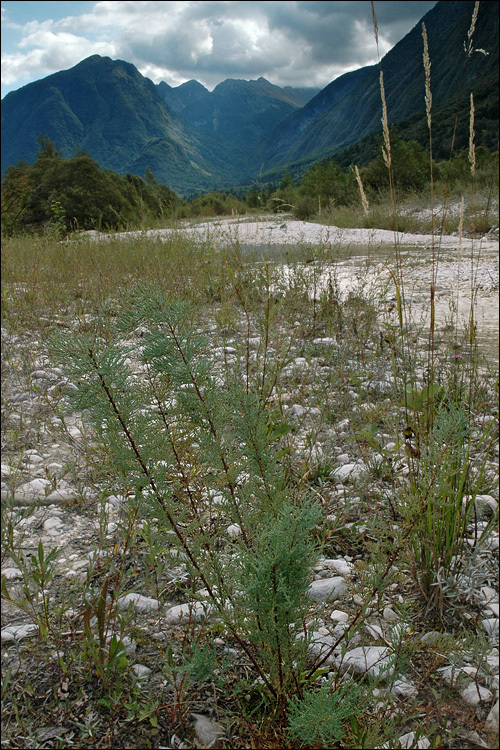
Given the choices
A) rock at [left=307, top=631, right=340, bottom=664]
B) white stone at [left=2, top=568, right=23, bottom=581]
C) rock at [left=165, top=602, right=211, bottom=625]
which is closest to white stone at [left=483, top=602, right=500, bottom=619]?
rock at [left=307, top=631, right=340, bottom=664]

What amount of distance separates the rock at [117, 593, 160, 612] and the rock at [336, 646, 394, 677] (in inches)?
24.7

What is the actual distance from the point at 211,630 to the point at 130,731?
0.30 meters

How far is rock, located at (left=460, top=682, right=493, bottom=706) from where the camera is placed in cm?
118

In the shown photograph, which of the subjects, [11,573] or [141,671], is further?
[11,573]

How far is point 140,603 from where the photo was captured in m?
1.55

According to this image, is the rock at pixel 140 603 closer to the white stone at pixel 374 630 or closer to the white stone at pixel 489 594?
the white stone at pixel 374 630

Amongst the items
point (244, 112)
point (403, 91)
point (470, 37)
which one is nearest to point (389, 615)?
point (470, 37)

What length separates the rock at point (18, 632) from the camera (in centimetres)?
141

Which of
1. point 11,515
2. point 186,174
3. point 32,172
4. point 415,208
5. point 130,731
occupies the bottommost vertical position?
point 130,731

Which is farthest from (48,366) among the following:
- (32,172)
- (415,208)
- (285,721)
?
(32,172)

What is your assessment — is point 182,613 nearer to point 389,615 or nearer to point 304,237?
point 389,615

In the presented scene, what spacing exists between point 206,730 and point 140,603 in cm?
49

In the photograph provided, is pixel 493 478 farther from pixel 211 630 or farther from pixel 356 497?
pixel 211 630

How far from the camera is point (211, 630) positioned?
133cm
